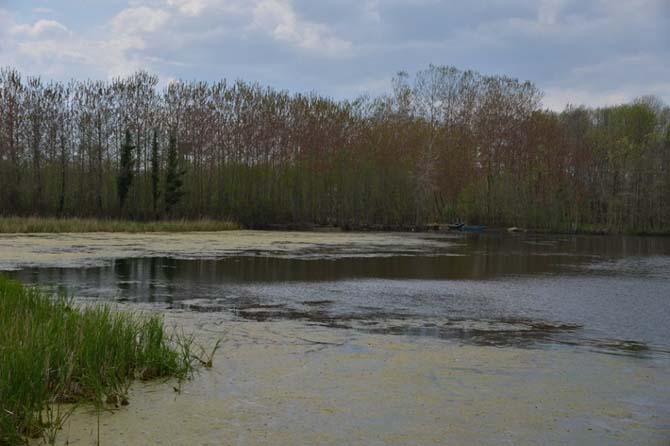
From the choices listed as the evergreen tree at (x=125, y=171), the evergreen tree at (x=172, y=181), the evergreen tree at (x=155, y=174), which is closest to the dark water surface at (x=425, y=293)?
the evergreen tree at (x=172, y=181)

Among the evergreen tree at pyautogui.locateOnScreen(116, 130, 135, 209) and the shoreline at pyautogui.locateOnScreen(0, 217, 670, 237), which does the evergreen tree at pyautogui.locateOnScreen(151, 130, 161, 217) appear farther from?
the shoreline at pyautogui.locateOnScreen(0, 217, 670, 237)

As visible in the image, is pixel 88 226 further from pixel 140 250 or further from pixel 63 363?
pixel 63 363

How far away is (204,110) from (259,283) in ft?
107

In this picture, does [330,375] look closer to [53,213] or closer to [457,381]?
[457,381]

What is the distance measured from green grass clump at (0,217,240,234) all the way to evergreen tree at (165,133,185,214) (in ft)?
17.8

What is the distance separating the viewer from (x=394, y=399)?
18.0ft

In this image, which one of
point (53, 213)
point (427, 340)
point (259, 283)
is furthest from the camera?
point (53, 213)

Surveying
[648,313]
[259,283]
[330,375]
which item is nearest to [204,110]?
[259,283]

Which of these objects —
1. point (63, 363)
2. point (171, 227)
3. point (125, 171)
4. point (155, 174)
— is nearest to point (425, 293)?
point (63, 363)

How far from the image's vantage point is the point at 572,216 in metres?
47.1

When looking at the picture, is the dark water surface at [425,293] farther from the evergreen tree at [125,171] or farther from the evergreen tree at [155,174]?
the evergreen tree at [155,174]

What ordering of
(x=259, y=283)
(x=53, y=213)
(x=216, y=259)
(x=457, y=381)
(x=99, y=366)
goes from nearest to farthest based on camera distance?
(x=99, y=366)
(x=457, y=381)
(x=259, y=283)
(x=216, y=259)
(x=53, y=213)

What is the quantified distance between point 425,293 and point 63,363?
27.6ft

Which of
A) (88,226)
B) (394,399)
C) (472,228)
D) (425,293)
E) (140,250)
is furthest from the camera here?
(472,228)
